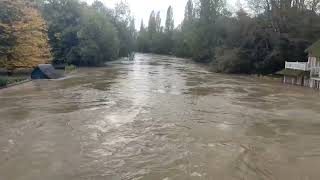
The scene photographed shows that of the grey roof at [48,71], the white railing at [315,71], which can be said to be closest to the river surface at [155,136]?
the grey roof at [48,71]

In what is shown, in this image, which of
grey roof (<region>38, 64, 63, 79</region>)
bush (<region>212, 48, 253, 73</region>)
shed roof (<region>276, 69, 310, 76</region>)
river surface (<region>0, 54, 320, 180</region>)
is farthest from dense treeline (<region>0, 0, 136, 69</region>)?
shed roof (<region>276, 69, 310, 76</region>)

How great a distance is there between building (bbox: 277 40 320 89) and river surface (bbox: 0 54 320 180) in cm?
905

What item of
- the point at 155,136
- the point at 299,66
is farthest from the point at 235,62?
the point at 155,136

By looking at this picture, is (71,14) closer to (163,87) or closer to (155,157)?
(163,87)

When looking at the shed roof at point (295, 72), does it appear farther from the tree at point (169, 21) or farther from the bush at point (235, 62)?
the tree at point (169, 21)

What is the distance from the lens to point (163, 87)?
108 feet

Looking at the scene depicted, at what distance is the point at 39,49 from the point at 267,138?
29.1 meters

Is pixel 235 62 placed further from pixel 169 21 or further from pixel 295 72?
pixel 169 21

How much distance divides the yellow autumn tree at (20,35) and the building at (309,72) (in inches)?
948

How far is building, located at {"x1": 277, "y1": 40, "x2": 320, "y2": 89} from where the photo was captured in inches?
1454

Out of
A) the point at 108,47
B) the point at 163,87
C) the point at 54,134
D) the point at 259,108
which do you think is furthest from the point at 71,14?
the point at 54,134

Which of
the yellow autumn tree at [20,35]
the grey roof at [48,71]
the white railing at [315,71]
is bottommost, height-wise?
the grey roof at [48,71]

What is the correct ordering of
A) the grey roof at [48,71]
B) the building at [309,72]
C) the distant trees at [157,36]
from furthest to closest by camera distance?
1. the distant trees at [157,36]
2. the building at [309,72]
3. the grey roof at [48,71]

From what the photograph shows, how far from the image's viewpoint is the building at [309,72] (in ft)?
121
